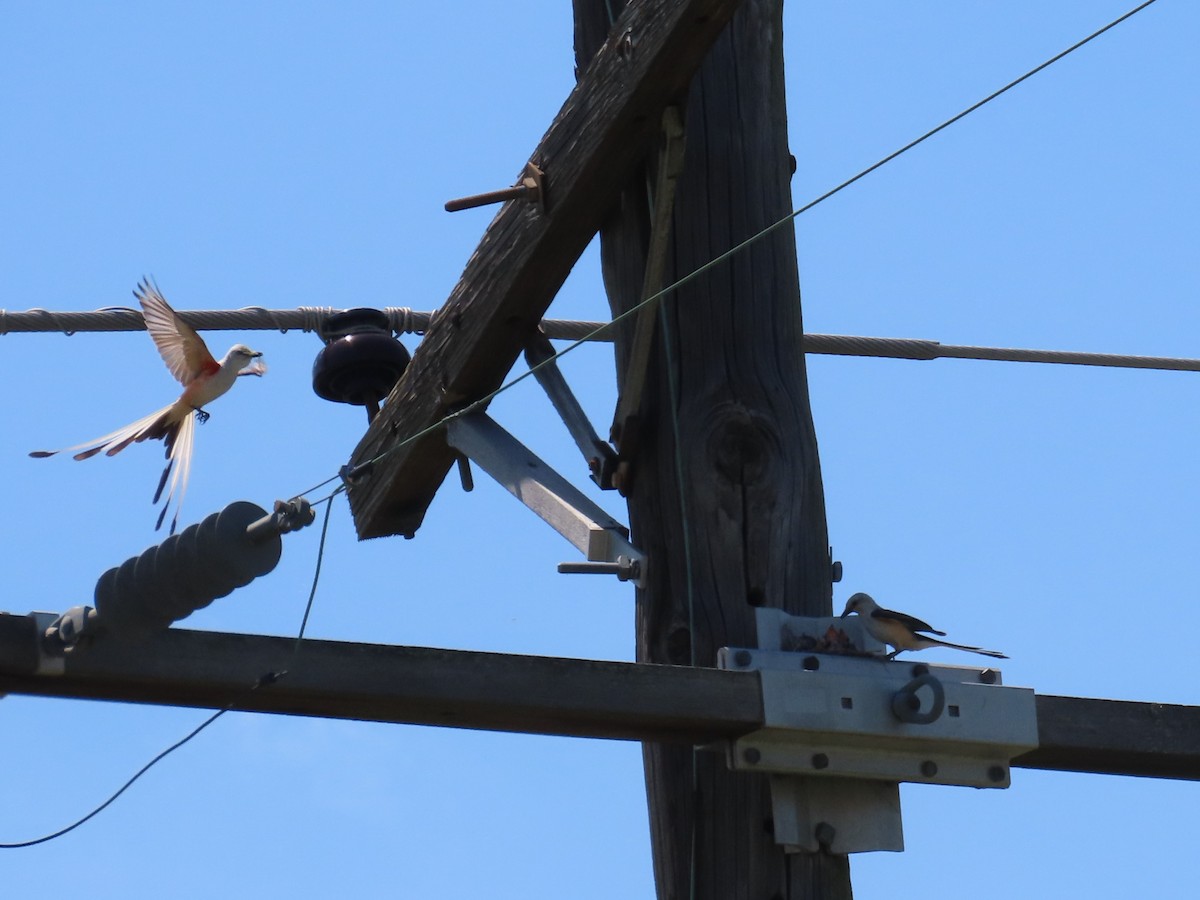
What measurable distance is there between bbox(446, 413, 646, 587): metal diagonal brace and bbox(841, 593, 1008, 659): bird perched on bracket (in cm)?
53

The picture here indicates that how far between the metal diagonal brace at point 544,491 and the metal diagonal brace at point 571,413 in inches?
3.1

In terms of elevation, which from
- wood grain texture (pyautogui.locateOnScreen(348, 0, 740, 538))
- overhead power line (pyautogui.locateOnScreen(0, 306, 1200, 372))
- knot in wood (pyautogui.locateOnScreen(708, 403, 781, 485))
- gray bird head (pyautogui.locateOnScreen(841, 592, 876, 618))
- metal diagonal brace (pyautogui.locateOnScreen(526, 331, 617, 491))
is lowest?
gray bird head (pyautogui.locateOnScreen(841, 592, 876, 618))

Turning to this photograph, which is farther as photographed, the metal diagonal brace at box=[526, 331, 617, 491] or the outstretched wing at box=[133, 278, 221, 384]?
the outstretched wing at box=[133, 278, 221, 384]

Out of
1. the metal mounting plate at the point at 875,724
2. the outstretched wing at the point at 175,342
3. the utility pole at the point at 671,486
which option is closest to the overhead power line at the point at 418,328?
Result: the outstretched wing at the point at 175,342

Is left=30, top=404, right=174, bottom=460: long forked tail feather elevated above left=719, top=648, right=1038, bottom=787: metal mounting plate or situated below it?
above

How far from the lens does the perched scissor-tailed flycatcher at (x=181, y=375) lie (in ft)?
19.0

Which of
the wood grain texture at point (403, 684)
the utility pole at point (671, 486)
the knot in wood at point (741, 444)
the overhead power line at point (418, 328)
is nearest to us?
the wood grain texture at point (403, 684)

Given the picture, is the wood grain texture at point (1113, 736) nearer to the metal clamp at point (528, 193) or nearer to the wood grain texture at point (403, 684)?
the wood grain texture at point (403, 684)

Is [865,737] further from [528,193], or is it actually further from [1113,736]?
[528,193]

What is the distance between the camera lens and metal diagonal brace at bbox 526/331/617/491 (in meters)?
4.19

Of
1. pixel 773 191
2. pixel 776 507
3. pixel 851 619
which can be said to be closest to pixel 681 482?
pixel 776 507

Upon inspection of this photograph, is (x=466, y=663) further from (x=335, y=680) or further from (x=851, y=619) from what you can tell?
(x=851, y=619)

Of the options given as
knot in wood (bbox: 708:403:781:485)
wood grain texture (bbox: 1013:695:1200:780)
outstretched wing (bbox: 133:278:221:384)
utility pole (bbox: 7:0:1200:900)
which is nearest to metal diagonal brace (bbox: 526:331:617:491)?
utility pole (bbox: 7:0:1200:900)

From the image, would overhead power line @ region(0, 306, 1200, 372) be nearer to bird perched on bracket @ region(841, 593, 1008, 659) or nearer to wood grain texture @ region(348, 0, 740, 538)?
wood grain texture @ region(348, 0, 740, 538)
